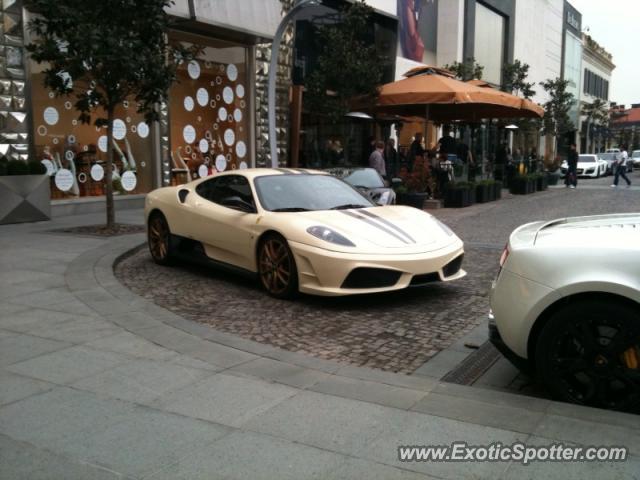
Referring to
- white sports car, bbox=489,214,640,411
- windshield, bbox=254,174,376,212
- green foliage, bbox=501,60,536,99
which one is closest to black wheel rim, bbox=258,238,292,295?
windshield, bbox=254,174,376,212

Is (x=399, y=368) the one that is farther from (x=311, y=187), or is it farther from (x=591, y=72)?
(x=591, y=72)

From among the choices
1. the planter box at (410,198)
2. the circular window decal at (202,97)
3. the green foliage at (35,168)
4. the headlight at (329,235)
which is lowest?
the planter box at (410,198)

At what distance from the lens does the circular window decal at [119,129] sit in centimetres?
Answer: 1461

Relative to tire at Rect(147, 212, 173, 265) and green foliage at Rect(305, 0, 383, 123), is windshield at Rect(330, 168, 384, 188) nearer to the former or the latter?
tire at Rect(147, 212, 173, 265)

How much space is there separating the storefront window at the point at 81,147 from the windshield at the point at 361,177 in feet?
18.4

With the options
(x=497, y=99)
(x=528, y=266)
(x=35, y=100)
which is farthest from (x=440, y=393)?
(x=497, y=99)

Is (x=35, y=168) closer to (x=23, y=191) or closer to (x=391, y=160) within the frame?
(x=23, y=191)

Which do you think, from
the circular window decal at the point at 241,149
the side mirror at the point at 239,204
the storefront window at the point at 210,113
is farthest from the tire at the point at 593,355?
the circular window decal at the point at 241,149

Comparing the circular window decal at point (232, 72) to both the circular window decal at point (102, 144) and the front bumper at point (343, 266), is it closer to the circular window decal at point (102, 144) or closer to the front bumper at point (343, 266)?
the circular window decal at point (102, 144)

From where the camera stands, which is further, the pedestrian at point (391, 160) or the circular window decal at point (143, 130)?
the pedestrian at point (391, 160)

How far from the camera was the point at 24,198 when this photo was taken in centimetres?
1144

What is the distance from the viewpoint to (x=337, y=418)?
3.46 metres

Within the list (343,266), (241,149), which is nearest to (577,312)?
(343,266)

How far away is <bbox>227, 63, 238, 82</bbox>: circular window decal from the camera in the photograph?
59.6ft
